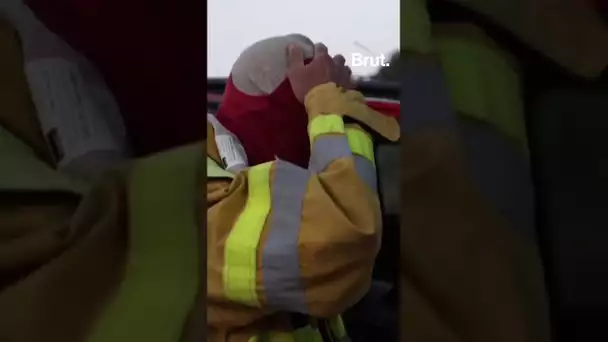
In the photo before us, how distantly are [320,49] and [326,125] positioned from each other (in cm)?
6

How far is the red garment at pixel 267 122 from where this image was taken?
1.90ft

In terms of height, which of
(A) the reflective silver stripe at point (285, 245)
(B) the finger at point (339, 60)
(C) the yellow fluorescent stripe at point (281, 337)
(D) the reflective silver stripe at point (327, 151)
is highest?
(B) the finger at point (339, 60)

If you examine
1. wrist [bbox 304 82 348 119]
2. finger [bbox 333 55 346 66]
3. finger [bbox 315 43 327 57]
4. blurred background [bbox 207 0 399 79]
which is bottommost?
wrist [bbox 304 82 348 119]

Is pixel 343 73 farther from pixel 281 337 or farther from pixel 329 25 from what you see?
pixel 281 337

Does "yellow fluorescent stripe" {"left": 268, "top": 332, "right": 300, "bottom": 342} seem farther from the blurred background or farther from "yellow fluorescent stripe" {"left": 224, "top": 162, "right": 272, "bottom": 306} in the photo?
the blurred background

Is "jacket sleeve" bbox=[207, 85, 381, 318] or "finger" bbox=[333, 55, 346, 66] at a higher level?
"finger" bbox=[333, 55, 346, 66]

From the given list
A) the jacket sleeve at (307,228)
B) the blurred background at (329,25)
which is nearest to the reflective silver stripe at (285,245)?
the jacket sleeve at (307,228)

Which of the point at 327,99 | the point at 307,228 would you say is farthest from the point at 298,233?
the point at 327,99

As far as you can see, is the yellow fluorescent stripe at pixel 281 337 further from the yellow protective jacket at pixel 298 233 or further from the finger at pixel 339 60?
the finger at pixel 339 60

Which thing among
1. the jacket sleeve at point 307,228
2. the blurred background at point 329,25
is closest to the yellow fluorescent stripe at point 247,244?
A: the jacket sleeve at point 307,228

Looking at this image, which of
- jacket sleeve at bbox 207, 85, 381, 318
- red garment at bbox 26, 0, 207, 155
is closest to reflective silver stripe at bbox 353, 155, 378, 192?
jacket sleeve at bbox 207, 85, 381, 318

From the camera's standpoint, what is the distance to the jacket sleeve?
1.79ft

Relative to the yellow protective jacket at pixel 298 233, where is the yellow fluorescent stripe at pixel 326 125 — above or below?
above

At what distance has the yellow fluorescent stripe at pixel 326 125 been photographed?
0.57 metres
